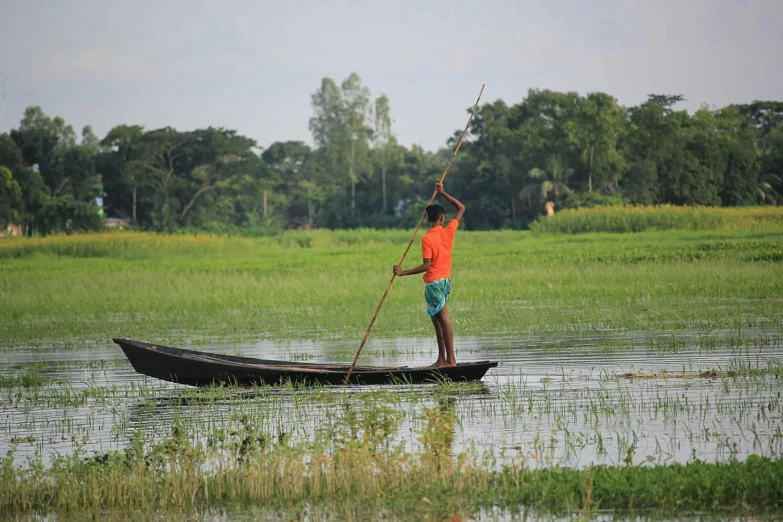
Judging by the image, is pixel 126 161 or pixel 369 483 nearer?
pixel 369 483

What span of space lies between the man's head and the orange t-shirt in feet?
0.28

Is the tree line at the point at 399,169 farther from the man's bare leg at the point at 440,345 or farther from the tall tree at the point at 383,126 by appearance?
the man's bare leg at the point at 440,345

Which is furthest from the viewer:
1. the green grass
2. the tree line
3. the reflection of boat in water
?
the tree line

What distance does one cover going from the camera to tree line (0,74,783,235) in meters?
59.5

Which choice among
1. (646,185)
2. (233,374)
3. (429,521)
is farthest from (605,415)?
(646,185)

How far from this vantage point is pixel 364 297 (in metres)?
23.0

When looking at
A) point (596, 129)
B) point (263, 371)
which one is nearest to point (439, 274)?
point (263, 371)

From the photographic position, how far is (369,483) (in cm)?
732

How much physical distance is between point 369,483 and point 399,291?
17122mm

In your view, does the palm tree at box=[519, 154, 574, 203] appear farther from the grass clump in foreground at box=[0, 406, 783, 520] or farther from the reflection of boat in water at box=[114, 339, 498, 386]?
the grass clump in foreground at box=[0, 406, 783, 520]

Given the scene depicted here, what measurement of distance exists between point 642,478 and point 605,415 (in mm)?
2722

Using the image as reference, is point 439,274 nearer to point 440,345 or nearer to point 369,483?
point 440,345

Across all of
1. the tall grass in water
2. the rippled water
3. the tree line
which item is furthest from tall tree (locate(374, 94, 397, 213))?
the rippled water

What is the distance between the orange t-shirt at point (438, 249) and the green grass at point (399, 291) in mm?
5022
